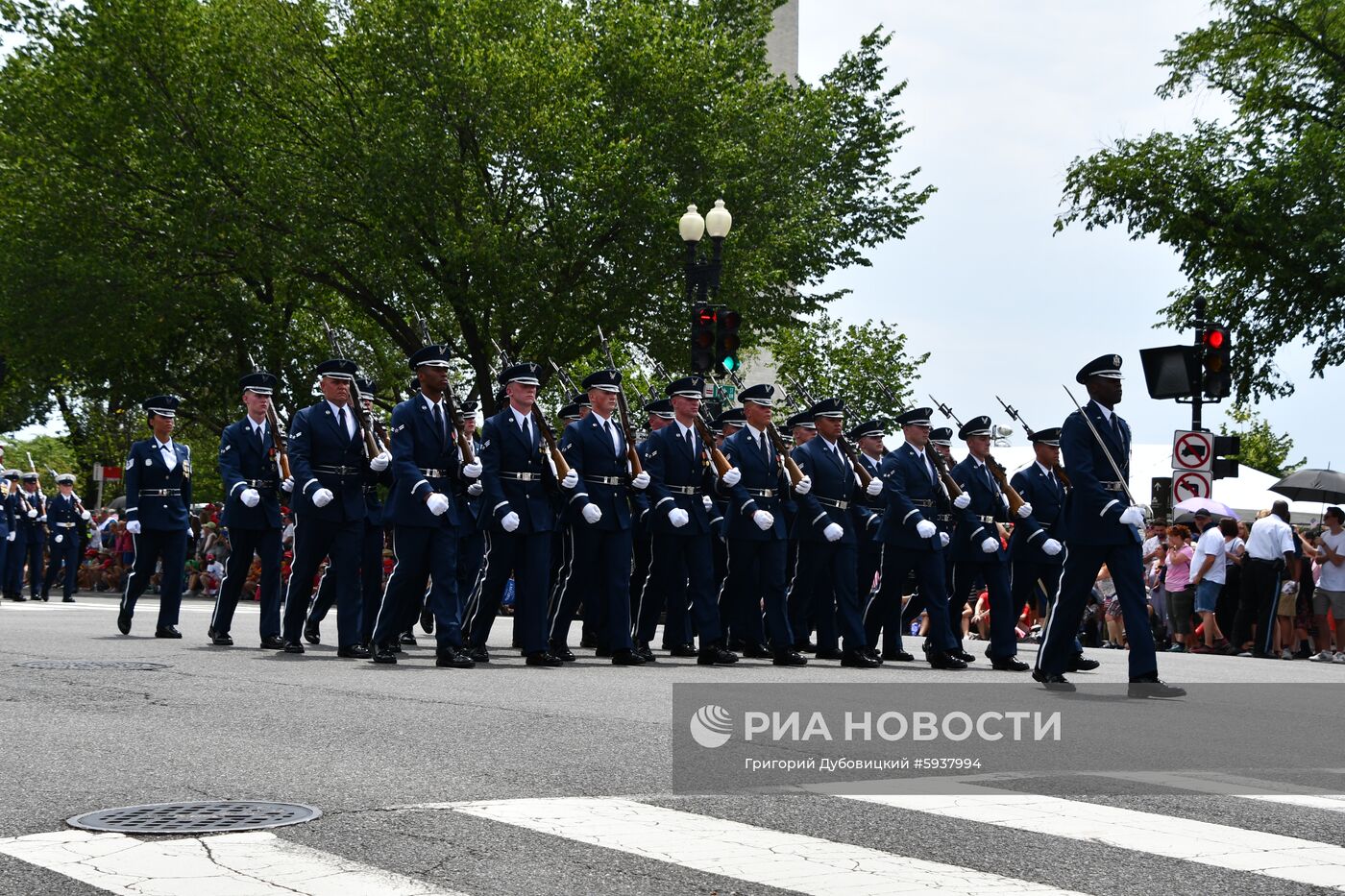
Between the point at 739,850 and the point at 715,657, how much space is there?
24.9 ft

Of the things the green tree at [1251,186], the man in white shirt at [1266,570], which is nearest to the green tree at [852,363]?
the green tree at [1251,186]

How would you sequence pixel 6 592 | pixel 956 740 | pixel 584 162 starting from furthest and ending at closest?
pixel 584 162 → pixel 6 592 → pixel 956 740

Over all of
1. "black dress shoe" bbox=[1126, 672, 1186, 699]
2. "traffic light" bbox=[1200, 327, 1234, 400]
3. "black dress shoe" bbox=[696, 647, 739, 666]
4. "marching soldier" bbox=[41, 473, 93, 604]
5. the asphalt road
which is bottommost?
the asphalt road

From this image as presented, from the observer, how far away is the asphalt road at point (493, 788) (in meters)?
5.31

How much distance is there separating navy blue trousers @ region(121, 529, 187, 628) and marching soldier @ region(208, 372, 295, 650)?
0.80 meters

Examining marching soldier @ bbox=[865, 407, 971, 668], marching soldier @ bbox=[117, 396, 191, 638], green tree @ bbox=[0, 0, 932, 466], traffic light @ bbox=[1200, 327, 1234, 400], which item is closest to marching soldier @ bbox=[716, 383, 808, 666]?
marching soldier @ bbox=[865, 407, 971, 668]

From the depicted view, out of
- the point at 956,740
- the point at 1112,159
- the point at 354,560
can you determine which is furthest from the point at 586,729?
the point at 1112,159

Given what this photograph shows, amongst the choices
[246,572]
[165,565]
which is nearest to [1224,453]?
[246,572]

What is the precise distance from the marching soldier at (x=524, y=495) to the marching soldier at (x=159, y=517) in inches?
142

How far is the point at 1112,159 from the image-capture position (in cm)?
3450

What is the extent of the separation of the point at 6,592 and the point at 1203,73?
78.1ft

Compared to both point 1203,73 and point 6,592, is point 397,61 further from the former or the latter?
point 1203,73

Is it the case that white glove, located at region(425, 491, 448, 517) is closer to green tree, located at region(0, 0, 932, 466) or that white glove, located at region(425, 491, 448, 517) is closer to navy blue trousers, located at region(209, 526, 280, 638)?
navy blue trousers, located at region(209, 526, 280, 638)

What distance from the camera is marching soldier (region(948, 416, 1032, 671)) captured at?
1375 centimetres
